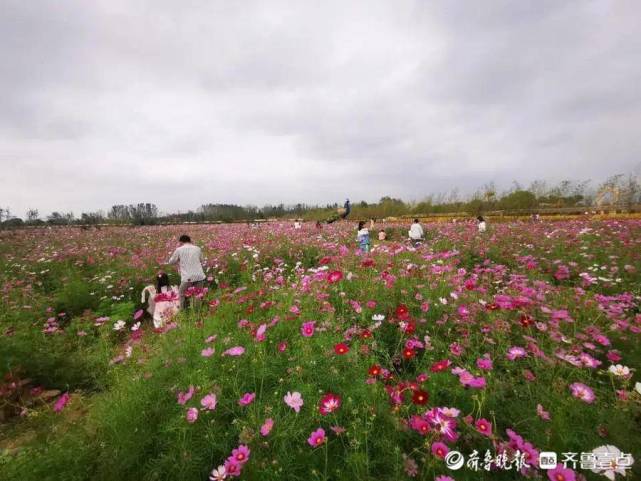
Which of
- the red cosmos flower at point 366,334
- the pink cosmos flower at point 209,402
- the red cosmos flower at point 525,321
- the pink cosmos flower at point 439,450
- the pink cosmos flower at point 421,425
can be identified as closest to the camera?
the pink cosmos flower at point 439,450

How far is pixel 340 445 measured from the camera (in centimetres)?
175

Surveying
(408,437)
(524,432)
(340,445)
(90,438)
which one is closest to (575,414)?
(524,432)

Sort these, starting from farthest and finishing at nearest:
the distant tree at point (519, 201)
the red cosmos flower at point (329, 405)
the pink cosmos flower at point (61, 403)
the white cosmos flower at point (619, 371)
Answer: the distant tree at point (519, 201) < the pink cosmos flower at point (61, 403) < the white cosmos flower at point (619, 371) < the red cosmos flower at point (329, 405)

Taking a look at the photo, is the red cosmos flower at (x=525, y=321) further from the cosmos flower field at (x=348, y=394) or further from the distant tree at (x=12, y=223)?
the distant tree at (x=12, y=223)

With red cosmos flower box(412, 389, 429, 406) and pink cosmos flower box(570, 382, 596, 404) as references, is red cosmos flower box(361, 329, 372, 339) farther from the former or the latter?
pink cosmos flower box(570, 382, 596, 404)

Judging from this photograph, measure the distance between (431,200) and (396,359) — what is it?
3331 centimetres

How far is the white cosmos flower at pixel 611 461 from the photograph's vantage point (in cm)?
135

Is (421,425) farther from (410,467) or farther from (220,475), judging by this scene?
(220,475)

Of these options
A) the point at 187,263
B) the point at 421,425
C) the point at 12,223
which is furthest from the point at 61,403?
the point at 12,223

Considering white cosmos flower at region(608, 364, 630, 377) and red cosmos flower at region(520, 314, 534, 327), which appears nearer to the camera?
white cosmos flower at region(608, 364, 630, 377)

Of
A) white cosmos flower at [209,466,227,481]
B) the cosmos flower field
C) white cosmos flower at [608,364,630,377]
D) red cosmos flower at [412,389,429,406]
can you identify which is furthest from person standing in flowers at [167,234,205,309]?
white cosmos flower at [608,364,630,377]

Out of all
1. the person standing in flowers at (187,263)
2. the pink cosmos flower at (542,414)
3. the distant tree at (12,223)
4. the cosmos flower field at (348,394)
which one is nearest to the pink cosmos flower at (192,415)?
the cosmos flower field at (348,394)

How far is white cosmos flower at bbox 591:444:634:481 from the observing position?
1349mm

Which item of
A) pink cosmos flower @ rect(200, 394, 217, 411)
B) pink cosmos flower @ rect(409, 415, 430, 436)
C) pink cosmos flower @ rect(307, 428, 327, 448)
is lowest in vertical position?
pink cosmos flower @ rect(307, 428, 327, 448)
